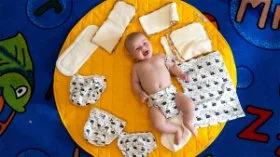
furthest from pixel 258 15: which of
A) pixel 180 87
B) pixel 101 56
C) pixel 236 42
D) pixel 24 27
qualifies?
pixel 24 27

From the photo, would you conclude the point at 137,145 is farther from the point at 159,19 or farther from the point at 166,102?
the point at 159,19

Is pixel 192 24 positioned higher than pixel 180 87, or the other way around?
pixel 192 24

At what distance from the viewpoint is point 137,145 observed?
1.63m

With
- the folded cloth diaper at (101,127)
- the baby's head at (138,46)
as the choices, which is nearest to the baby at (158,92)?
the baby's head at (138,46)

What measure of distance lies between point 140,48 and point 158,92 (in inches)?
6.7

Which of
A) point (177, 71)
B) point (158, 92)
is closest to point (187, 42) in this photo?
point (177, 71)

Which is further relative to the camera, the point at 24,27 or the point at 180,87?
the point at 24,27

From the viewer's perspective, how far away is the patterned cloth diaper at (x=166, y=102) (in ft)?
5.26

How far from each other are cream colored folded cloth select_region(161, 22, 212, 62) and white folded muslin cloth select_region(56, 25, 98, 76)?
28cm

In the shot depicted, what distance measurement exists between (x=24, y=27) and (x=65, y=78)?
281mm

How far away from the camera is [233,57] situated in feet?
5.54

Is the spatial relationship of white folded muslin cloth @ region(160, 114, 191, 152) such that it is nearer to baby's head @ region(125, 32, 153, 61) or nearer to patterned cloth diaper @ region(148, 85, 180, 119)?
patterned cloth diaper @ region(148, 85, 180, 119)

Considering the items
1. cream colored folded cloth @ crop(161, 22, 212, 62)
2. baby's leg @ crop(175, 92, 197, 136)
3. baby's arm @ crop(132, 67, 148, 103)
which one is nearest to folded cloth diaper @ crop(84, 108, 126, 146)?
baby's arm @ crop(132, 67, 148, 103)

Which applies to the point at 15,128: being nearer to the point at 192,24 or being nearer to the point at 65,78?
the point at 65,78
